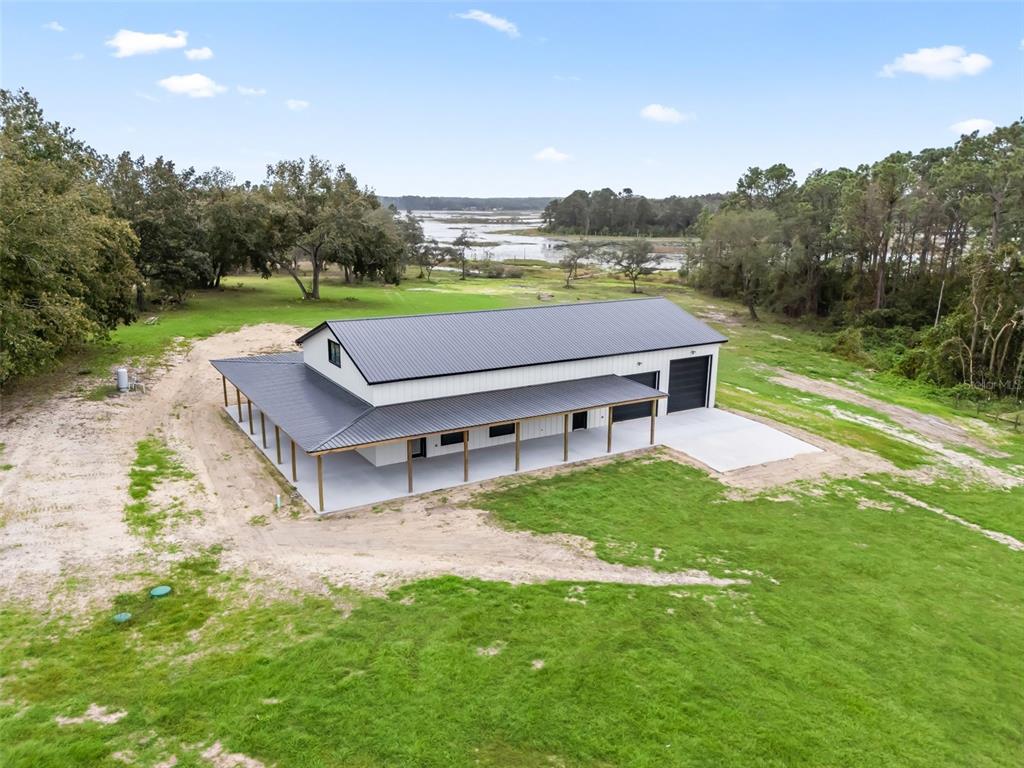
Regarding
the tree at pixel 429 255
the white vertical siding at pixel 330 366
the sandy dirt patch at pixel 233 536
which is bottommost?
the sandy dirt patch at pixel 233 536

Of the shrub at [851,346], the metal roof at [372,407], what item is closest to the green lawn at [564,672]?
the metal roof at [372,407]

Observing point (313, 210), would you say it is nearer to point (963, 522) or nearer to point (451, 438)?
point (451, 438)

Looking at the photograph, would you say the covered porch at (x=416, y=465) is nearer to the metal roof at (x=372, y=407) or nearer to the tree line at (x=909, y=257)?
the metal roof at (x=372, y=407)

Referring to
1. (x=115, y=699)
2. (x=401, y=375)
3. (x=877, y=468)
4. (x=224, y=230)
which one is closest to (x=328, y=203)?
(x=224, y=230)

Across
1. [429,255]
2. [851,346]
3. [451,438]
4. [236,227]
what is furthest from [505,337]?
[429,255]

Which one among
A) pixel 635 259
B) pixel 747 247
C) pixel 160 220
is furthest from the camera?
pixel 635 259

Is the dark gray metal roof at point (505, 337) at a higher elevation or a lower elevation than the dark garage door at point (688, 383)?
higher
